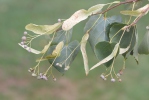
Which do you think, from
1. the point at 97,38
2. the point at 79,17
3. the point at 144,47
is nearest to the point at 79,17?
the point at 79,17

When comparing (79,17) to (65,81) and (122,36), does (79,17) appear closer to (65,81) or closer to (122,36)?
(122,36)

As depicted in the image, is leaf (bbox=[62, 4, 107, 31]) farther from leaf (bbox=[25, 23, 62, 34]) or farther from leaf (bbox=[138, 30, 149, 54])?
leaf (bbox=[138, 30, 149, 54])

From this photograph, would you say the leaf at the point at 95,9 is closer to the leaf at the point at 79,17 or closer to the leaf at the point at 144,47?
the leaf at the point at 79,17

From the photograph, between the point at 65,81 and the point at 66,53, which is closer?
the point at 66,53

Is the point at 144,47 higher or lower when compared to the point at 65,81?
lower

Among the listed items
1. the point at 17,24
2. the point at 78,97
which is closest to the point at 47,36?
the point at 78,97

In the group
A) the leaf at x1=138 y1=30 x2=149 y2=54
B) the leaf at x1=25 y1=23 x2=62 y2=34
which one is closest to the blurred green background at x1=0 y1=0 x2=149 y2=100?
the leaf at x1=138 y1=30 x2=149 y2=54
